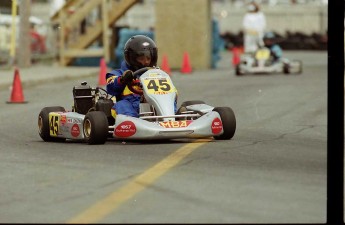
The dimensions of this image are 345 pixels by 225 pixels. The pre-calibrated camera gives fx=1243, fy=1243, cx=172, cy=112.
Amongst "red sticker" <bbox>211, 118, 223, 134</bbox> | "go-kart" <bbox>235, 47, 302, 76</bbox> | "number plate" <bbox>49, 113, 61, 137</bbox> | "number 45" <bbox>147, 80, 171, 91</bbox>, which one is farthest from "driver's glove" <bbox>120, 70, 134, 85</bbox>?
"go-kart" <bbox>235, 47, 302, 76</bbox>

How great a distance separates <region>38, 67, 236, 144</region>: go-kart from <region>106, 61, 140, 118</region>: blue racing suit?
0.07m

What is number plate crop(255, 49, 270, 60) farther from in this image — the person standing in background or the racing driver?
the racing driver

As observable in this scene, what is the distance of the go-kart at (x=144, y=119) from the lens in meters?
13.2

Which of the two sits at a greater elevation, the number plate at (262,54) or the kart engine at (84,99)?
the kart engine at (84,99)

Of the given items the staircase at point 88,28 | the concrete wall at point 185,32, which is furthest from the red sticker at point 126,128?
the concrete wall at point 185,32

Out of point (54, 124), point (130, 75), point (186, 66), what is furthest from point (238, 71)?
point (130, 75)

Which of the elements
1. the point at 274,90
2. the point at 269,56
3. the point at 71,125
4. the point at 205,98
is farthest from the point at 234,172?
the point at 269,56

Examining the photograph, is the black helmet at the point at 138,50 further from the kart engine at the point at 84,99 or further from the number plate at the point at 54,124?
the number plate at the point at 54,124

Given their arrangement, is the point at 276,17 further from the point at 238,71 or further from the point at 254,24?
the point at 238,71

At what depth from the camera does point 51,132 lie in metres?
14.4

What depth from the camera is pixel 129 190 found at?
9.36m

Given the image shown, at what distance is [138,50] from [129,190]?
4992mm

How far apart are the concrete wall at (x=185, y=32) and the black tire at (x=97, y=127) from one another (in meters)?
23.1

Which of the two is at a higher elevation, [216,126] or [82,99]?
[82,99]
